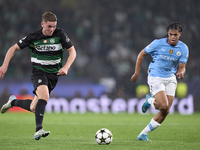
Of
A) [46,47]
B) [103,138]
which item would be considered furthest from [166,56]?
[46,47]

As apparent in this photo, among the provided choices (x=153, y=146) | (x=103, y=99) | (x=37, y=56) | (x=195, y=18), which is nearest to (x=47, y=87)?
(x=37, y=56)

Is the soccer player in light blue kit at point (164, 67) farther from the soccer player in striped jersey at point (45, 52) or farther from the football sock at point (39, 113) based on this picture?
the football sock at point (39, 113)

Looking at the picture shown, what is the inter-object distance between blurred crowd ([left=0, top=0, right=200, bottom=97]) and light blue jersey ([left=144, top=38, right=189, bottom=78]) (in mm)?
11396

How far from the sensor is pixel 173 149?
17.3 ft

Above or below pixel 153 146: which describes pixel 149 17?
above

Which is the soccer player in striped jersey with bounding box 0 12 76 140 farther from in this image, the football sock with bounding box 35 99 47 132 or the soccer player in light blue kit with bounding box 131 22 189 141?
the soccer player in light blue kit with bounding box 131 22 189 141

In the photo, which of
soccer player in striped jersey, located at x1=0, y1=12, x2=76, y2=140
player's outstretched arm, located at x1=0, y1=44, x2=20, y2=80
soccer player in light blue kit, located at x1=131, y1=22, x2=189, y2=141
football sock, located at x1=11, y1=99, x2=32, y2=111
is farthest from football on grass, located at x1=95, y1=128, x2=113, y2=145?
player's outstretched arm, located at x1=0, y1=44, x2=20, y2=80

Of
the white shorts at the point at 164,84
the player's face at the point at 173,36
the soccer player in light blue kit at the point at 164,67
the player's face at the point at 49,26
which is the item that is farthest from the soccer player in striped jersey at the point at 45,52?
the player's face at the point at 173,36

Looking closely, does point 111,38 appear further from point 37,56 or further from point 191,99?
point 37,56

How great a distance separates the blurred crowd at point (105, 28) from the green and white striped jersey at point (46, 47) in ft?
38.0

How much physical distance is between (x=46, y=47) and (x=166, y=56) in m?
1.96

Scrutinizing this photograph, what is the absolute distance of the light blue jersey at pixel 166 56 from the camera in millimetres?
6395

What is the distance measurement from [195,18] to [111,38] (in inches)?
174

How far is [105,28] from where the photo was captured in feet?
68.3
